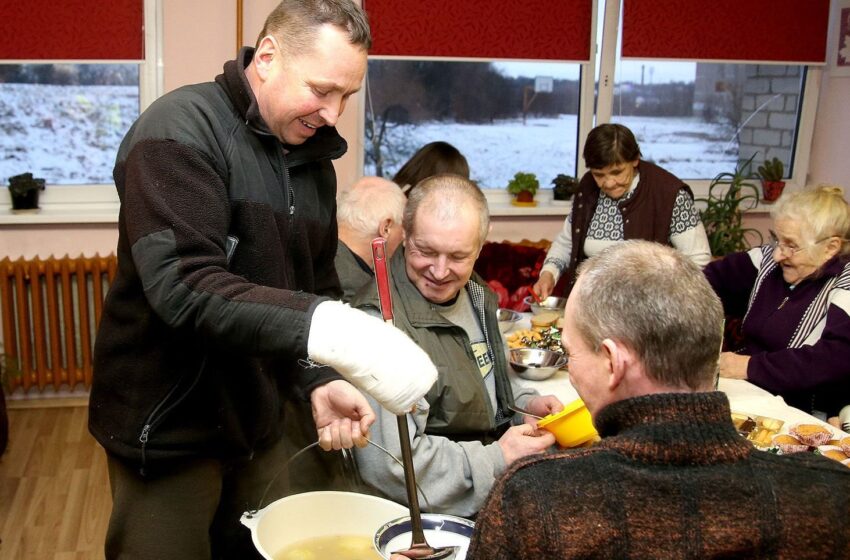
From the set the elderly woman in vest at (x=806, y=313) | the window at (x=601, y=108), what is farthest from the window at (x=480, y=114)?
the elderly woman in vest at (x=806, y=313)

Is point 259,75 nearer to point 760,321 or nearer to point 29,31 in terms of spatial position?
point 760,321

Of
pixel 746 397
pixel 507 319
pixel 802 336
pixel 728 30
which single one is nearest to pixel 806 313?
pixel 802 336

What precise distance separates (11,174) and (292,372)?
129 inches

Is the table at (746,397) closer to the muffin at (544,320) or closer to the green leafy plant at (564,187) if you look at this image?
the muffin at (544,320)

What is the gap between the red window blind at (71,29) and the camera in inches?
161

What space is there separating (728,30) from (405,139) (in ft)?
6.03

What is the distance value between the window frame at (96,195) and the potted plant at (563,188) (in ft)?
6.90

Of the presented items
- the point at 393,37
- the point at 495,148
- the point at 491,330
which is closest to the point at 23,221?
the point at 393,37

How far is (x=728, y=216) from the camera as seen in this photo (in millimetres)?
4730

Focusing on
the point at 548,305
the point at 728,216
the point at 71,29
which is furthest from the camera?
the point at 728,216

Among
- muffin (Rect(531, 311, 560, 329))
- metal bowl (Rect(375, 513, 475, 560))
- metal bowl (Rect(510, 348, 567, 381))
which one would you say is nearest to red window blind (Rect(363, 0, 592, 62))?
muffin (Rect(531, 311, 560, 329))

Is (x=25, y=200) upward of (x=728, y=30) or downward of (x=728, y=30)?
downward

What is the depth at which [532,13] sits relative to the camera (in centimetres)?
460

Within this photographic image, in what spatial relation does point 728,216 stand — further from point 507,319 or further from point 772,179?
point 507,319
